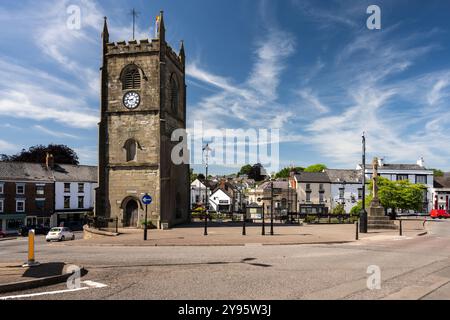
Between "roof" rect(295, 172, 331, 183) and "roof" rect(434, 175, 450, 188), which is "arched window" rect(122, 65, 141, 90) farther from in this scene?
"roof" rect(434, 175, 450, 188)

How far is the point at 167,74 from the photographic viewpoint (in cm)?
3200

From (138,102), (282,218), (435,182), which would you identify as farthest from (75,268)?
(435,182)

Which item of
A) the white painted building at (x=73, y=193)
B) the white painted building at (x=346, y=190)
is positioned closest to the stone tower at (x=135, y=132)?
the white painted building at (x=73, y=193)

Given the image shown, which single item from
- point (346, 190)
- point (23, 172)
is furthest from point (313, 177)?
point (23, 172)

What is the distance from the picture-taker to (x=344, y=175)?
7350 centimetres

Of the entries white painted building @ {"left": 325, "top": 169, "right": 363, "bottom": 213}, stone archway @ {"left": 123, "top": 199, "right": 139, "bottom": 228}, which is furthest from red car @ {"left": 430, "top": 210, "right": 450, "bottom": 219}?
stone archway @ {"left": 123, "top": 199, "right": 139, "bottom": 228}

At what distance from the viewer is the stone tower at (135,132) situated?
99.3 ft

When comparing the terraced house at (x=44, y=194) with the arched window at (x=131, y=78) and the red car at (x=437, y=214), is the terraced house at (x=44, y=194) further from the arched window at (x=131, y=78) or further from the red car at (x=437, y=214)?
the red car at (x=437, y=214)

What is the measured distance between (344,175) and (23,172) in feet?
185

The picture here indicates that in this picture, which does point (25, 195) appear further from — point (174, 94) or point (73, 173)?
point (174, 94)

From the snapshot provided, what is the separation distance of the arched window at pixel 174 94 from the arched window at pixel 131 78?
10.9ft

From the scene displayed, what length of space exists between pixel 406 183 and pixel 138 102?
139 feet

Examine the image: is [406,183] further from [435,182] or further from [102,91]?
[102,91]

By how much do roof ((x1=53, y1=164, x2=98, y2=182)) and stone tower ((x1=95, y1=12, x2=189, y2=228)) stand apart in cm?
3060
